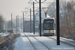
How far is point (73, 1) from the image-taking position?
3309 centimetres

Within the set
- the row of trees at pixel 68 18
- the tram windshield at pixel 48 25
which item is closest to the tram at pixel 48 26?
the tram windshield at pixel 48 25

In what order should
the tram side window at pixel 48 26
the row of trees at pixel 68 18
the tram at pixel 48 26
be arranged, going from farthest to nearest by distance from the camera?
the tram side window at pixel 48 26 → the tram at pixel 48 26 → the row of trees at pixel 68 18

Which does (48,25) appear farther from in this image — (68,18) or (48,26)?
(68,18)

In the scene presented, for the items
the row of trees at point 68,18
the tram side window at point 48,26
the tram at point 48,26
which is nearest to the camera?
the row of trees at point 68,18

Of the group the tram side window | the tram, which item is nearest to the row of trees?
the tram

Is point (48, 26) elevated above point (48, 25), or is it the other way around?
point (48, 25)

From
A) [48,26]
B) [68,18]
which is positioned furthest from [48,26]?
[68,18]

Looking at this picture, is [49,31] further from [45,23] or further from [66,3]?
[66,3]

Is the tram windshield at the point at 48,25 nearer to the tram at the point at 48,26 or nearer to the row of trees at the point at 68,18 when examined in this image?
the tram at the point at 48,26

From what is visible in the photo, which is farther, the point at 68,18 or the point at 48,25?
the point at 48,25

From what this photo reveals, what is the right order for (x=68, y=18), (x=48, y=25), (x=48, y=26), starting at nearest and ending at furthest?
(x=68, y=18) < (x=48, y=25) < (x=48, y=26)

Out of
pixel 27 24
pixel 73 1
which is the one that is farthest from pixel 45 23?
pixel 27 24

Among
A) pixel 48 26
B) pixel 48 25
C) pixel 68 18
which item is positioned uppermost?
pixel 68 18

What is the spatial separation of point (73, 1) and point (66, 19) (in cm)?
331
